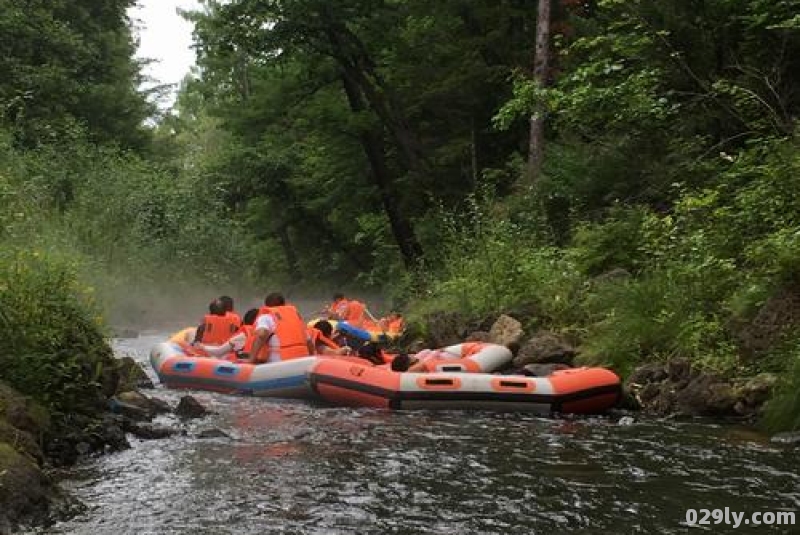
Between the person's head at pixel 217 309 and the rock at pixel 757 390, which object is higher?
the person's head at pixel 217 309

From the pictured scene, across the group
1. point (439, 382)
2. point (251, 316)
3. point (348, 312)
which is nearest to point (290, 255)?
point (348, 312)

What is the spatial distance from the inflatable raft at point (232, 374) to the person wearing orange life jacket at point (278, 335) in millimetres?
353

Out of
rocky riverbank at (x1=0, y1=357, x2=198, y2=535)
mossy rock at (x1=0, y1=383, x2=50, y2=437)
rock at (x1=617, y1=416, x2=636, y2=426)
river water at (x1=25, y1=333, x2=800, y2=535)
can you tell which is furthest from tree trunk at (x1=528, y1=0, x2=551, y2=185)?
mossy rock at (x1=0, y1=383, x2=50, y2=437)

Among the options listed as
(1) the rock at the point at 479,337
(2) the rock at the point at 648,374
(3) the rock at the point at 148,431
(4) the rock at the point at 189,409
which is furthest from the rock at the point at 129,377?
(2) the rock at the point at 648,374

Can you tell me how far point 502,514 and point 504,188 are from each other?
14.0 metres

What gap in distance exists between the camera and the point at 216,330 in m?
12.8

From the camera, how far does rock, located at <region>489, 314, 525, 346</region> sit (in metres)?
10.9

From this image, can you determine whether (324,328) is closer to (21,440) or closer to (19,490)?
(21,440)

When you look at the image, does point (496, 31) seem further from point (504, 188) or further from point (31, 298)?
point (31, 298)

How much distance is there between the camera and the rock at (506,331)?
10.9 m

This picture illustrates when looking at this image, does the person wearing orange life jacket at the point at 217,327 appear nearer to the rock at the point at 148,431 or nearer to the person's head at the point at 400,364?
the person's head at the point at 400,364

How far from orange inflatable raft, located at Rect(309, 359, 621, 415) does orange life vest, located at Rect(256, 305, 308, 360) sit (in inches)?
58.5

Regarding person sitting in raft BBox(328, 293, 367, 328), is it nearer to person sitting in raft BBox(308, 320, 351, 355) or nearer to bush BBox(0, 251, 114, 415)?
person sitting in raft BBox(308, 320, 351, 355)

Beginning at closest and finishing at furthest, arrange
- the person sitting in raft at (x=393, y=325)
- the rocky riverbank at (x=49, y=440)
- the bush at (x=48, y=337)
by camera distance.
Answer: the rocky riverbank at (x=49, y=440) → the bush at (x=48, y=337) → the person sitting in raft at (x=393, y=325)
